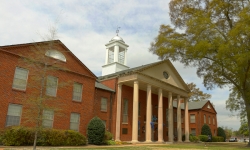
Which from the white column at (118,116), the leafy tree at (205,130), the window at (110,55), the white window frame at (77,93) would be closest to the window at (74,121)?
the white window frame at (77,93)

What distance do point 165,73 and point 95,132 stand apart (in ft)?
50.7

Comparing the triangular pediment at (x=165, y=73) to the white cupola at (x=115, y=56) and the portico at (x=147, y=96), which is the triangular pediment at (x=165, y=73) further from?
the white cupola at (x=115, y=56)

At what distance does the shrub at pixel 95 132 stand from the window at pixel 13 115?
280 inches

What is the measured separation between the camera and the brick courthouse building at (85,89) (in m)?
19.3

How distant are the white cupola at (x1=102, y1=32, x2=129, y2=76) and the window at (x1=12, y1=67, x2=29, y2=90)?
18493 millimetres

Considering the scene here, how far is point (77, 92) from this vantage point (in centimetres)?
2497

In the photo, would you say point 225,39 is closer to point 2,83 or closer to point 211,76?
point 211,76

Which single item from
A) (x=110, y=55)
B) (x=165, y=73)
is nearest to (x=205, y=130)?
(x=165, y=73)

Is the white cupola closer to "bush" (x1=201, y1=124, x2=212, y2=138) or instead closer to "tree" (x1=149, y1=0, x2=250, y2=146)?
"tree" (x1=149, y1=0, x2=250, y2=146)

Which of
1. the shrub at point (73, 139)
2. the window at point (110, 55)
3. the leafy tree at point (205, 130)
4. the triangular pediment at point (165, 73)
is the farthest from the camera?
the leafy tree at point (205, 130)

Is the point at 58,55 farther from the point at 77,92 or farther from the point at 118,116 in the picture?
the point at 118,116

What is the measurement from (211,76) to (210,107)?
1232 inches

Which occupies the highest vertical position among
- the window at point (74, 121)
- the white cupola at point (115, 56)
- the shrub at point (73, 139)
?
the white cupola at point (115, 56)

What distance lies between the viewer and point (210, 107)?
56.7 meters
